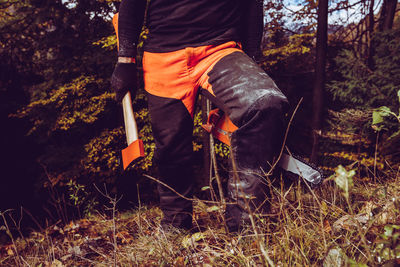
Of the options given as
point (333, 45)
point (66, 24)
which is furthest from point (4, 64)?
point (333, 45)

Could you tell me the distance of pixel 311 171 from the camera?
1.40m

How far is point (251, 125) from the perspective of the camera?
1.33 meters

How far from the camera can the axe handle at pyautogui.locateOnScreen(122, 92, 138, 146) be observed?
1.72 metres

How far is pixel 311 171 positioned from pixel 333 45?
8.06 m

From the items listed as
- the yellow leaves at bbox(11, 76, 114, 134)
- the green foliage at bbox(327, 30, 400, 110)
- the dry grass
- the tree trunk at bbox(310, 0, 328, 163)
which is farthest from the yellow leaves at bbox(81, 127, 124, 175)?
the green foliage at bbox(327, 30, 400, 110)

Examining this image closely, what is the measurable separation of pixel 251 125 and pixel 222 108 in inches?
8.9

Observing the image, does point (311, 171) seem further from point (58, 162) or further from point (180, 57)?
point (58, 162)

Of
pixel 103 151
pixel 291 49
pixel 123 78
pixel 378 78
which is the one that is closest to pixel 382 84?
pixel 378 78

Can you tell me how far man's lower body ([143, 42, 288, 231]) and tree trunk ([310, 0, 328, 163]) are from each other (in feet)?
14.9

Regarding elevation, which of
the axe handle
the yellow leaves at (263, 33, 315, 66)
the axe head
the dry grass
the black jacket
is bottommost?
the dry grass

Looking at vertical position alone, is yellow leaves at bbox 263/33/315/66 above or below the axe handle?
above

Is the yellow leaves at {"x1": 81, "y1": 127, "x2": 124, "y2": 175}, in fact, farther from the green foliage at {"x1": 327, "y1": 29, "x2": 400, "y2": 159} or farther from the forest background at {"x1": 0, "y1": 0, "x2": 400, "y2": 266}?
the green foliage at {"x1": 327, "y1": 29, "x2": 400, "y2": 159}

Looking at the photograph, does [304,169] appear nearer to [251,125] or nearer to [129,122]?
[251,125]

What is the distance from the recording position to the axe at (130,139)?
1608mm
